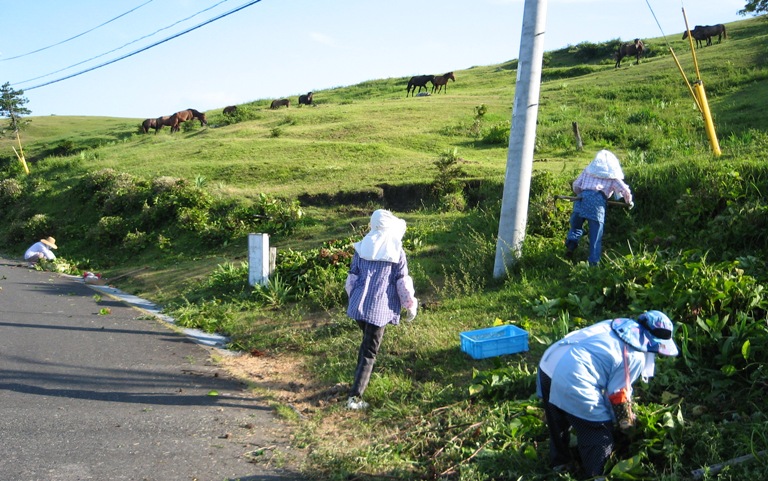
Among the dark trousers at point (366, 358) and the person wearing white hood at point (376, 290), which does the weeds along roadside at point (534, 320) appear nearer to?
the dark trousers at point (366, 358)

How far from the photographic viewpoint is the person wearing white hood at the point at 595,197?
8375 millimetres

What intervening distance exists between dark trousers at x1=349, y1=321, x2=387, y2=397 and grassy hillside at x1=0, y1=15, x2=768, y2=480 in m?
0.20

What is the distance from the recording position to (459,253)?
10195 mm

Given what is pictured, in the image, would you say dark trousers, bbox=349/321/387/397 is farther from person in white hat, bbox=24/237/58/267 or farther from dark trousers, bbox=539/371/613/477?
person in white hat, bbox=24/237/58/267

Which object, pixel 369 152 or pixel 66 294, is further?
pixel 369 152

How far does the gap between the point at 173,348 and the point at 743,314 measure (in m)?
6.48

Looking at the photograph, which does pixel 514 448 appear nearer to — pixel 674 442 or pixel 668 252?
pixel 674 442

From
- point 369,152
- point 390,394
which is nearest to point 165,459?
point 390,394

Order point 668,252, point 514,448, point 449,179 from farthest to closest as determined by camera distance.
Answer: point 449,179 < point 668,252 < point 514,448

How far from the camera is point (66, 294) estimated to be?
1237cm

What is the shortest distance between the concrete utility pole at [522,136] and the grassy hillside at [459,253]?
31cm

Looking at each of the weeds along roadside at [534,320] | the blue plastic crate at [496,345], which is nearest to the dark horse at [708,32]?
the weeds along roadside at [534,320]

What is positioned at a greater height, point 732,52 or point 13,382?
point 732,52

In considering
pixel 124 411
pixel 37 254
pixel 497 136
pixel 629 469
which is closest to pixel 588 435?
pixel 629 469
